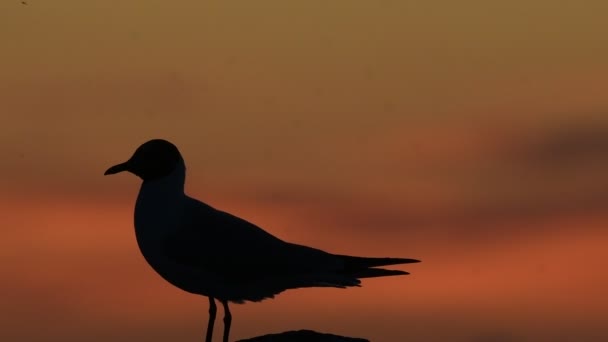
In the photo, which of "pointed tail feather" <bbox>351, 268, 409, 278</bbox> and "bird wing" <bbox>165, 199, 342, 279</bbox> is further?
"pointed tail feather" <bbox>351, 268, 409, 278</bbox>

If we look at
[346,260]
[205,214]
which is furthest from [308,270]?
[205,214]

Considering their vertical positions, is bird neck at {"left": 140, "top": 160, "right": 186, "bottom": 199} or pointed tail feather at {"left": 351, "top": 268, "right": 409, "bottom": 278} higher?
bird neck at {"left": 140, "top": 160, "right": 186, "bottom": 199}

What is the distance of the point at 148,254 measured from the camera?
816 inches

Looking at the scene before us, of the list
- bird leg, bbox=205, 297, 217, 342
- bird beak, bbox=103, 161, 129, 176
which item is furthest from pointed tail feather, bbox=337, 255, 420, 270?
bird beak, bbox=103, 161, 129, 176

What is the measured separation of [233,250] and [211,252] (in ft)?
1.23

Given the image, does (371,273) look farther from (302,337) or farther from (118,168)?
(118,168)

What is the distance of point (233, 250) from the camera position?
21.2 m

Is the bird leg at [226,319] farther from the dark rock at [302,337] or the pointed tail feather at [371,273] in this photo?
the pointed tail feather at [371,273]

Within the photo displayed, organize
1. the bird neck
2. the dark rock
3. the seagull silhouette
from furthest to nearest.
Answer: the bird neck → the seagull silhouette → the dark rock

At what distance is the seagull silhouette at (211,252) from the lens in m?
20.7

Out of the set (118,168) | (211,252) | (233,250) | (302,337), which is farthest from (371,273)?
(118,168)

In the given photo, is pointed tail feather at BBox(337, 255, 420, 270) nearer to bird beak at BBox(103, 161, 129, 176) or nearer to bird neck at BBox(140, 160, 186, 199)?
bird neck at BBox(140, 160, 186, 199)

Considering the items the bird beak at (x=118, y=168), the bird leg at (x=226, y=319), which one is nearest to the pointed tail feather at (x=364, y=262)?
the bird leg at (x=226, y=319)

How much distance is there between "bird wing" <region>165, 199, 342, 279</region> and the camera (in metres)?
20.8
